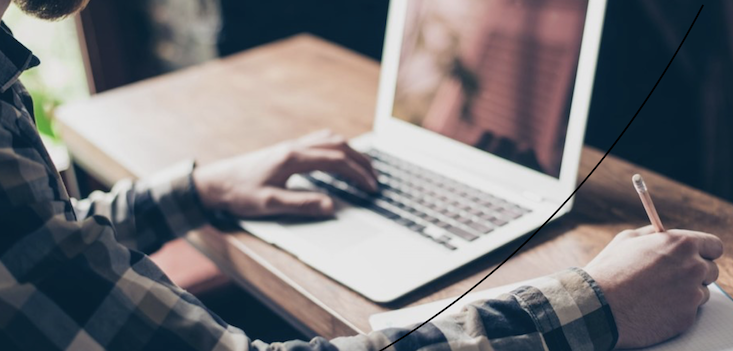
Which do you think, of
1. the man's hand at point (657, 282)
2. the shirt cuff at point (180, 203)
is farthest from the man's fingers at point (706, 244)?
the shirt cuff at point (180, 203)

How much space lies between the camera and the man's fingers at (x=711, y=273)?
2.15 ft

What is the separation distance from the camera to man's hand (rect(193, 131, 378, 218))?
2.93 feet

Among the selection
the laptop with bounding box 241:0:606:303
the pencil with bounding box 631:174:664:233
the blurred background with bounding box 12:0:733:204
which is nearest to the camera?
the pencil with bounding box 631:174:664:233

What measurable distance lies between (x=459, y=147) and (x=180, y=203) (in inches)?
14.8

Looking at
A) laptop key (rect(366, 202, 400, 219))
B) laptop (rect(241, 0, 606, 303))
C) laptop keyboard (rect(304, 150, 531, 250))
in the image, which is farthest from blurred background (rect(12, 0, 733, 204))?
laptop key (rect(366, 202, 400, 219))

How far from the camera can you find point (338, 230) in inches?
33.7

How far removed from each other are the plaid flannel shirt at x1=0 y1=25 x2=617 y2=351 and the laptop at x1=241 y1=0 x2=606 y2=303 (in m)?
0.12

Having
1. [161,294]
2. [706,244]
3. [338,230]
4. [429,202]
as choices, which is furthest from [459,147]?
[161,294]

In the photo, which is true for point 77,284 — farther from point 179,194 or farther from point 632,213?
point 632,213

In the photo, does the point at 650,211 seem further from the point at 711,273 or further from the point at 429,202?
the point at 429,202

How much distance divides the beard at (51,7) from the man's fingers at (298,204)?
0.31 m

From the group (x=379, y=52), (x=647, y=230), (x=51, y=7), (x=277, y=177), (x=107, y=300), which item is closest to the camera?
(x=107, y=300)

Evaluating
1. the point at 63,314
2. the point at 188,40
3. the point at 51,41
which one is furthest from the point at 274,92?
the point at 51,41

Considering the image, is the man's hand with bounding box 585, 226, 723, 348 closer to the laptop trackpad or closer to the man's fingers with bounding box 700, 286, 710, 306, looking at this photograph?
the man's fingers with bounding box 700, 286, 710, 306
